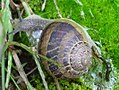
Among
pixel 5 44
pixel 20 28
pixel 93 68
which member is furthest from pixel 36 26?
pixel 93 68

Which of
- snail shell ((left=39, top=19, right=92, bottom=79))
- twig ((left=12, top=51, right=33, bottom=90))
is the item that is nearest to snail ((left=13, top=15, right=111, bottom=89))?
snail shell ((left=39, top=19, right=92, bottom=79))

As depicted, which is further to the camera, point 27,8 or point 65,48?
point 27,8

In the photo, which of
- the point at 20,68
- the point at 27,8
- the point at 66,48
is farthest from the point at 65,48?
the point at 27,8

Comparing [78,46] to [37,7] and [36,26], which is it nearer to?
[36,26]

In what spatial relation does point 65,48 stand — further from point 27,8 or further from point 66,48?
point 27,8

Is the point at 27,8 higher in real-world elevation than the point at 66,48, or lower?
higher

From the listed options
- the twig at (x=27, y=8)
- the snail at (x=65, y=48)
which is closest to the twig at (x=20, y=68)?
the snail at (x=65, y=48)

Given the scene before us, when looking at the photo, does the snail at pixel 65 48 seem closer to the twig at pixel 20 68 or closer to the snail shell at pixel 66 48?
the snail shell at pixel 66 48

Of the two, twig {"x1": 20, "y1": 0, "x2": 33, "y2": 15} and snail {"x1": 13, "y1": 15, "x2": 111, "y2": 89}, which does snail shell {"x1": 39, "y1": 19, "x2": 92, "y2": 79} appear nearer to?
snail {"x1": 13, "y1": 15, "x2": 111, "y2": 89}
